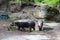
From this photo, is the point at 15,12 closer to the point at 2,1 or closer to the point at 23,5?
the point at 23,5

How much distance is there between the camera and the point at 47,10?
47.0 feet

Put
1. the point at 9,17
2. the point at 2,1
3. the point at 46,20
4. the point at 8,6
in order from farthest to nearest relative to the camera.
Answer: the point at 2,1 < the point at 8,6 < the point at 9,17 < the point at 46,20

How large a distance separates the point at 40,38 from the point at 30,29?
1.93m

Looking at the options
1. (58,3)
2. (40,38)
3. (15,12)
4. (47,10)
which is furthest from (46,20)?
(40,38)

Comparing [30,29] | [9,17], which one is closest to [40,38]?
[30,29]

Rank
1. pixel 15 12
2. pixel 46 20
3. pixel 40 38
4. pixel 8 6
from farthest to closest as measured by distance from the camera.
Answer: pixel 8 6 < pixel 15 12 < pixel 46 20 < pixel 40 38

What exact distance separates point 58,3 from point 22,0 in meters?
3.43

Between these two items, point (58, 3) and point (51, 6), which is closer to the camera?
point (51, 6)

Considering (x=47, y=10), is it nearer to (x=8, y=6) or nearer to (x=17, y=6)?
(x=17, y=6)

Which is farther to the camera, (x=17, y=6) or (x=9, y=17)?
(x=17, y=6)

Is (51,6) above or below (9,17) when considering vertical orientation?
above

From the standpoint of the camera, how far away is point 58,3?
1551 cm

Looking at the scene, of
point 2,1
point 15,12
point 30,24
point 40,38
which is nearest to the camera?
point 40,38

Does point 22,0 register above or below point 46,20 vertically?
above
